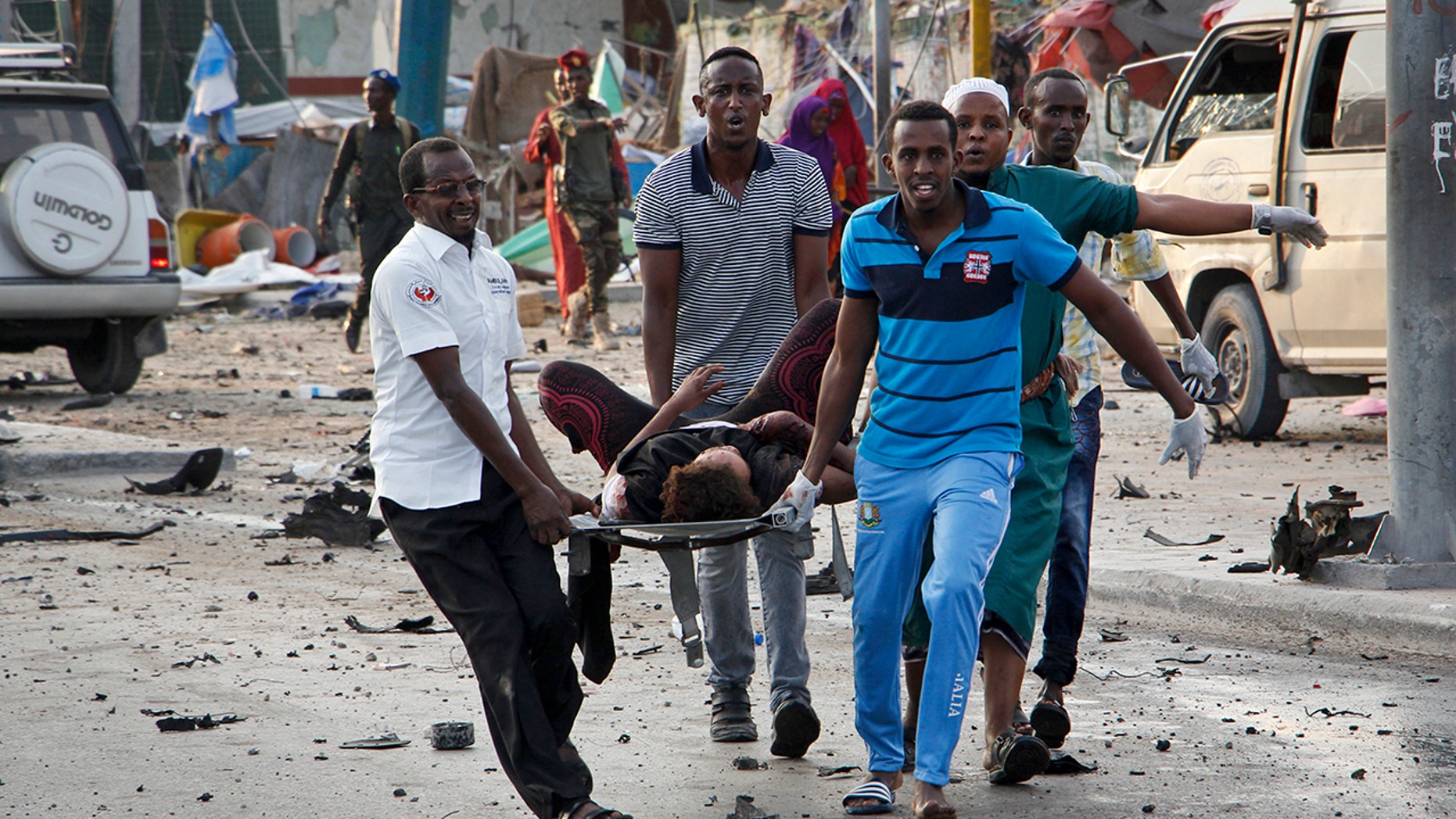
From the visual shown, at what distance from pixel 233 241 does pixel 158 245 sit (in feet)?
37.8

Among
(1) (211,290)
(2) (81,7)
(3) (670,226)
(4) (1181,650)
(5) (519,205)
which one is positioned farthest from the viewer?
(2) (81,7)

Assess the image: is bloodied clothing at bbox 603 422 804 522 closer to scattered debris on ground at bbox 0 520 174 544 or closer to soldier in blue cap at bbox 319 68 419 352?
scattered debris on ground at bbox 0 520 174 544

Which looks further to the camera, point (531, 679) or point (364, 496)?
point (364, 496)

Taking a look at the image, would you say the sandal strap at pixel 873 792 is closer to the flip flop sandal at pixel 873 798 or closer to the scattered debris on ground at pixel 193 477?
the flip flop sandal at pixel 873 798

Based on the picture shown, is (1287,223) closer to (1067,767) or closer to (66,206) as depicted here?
(1067,767)

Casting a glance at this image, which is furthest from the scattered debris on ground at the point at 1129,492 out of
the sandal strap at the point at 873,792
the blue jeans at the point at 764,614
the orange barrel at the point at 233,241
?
the orange barrel at the point at 233,241

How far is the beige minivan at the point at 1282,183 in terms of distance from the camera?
8.56m

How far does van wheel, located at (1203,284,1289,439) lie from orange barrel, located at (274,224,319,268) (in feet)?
53.4

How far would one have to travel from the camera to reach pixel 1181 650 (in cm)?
543

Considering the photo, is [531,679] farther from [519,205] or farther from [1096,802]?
[519,205]

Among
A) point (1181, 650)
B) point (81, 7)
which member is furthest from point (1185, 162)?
point (81, 7)

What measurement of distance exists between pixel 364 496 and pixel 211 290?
1380cm

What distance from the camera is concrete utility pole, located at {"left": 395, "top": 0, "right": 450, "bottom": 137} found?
14875 mm

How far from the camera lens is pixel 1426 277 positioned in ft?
19.3
